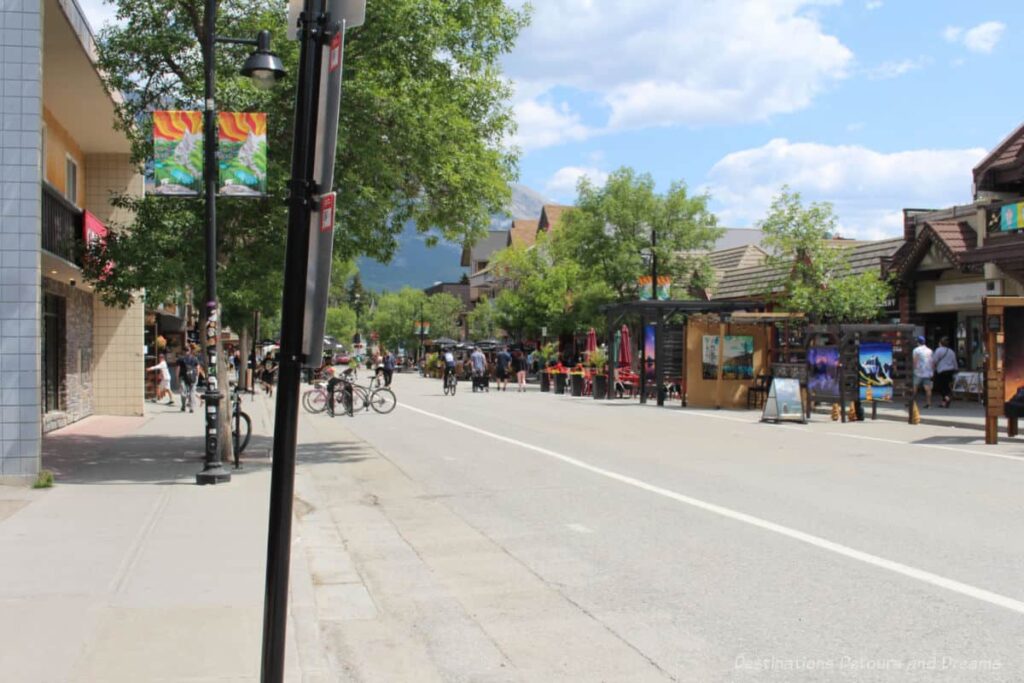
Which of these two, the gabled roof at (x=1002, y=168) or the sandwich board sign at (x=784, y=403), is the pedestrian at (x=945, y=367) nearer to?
the gabled roof at (x=1002, y=168)

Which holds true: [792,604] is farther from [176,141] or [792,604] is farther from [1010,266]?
[1010,266]

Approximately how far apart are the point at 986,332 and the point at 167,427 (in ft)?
54.8

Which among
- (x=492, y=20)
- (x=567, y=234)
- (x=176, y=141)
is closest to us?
(x=176, y=141)

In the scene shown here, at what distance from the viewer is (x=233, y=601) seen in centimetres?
672

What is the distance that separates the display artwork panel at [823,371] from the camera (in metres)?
23.9

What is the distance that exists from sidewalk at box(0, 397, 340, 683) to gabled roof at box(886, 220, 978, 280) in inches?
875

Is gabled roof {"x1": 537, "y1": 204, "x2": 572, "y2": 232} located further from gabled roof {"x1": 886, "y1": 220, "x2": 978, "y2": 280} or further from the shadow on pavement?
the shadow on pavement

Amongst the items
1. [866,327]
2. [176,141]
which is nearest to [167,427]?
[176,141]

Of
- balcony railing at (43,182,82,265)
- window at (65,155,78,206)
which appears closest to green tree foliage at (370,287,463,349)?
window at (65,155,78,206)

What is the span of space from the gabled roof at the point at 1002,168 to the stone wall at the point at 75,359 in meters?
22.4

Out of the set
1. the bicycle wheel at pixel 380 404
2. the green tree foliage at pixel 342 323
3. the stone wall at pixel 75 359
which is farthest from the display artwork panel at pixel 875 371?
the green tree foliage at pixel 342 323

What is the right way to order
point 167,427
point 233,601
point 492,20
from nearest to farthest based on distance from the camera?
point 233,601 < point 492,20 < point 167,427

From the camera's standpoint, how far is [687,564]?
8.07 m

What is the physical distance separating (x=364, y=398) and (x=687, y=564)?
770 inches
